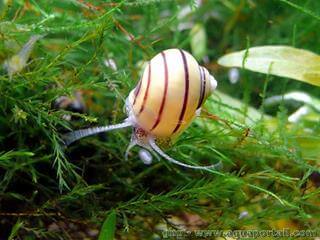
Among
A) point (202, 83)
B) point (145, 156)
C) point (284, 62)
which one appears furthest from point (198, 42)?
point (202, 83)

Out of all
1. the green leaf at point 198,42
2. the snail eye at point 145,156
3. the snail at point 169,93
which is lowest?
the green leaf at point 198,42

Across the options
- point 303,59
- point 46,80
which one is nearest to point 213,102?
point 303,59

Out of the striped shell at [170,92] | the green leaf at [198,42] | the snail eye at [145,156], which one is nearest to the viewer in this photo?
the striped shell at [170,92]

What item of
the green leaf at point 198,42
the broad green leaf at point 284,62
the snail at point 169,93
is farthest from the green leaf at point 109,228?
the green leaf at point 198,42

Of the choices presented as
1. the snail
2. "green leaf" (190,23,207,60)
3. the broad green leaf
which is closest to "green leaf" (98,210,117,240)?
the snail

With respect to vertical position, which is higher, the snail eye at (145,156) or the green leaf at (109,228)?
the snail eye at (145,156)

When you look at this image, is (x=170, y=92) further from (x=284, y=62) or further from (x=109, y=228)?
(x=284, y=62)

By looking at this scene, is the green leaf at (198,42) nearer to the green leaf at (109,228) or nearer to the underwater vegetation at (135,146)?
the underwater vegetation at (135,146)

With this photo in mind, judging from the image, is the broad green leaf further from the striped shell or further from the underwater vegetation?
the striped shell
